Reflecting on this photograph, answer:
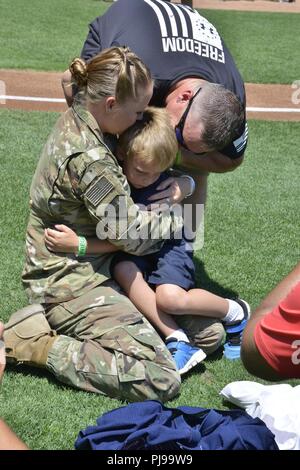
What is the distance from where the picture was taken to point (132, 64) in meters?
3.51

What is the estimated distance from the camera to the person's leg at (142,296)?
151 inches

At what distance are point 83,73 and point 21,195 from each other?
2.21 metres

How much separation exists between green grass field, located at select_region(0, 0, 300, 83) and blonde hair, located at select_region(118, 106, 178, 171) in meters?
7.51

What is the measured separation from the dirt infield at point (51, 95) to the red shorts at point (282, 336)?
260 inches

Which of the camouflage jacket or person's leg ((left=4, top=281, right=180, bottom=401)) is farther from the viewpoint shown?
the camouflage jacket

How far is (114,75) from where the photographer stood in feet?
11.5

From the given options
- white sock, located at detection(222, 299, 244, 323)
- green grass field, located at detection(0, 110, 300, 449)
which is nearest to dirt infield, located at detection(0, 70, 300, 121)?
green grass field, located at detection(0, 110, 300, 449)

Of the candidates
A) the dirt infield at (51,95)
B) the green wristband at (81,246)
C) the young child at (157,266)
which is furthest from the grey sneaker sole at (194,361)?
the dirt infield at (51,95)

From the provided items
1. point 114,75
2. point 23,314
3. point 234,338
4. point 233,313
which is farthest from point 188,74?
point 23,314

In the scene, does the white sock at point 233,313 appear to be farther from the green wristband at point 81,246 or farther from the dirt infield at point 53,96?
the dirt infield at point 53,96

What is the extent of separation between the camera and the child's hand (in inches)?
143

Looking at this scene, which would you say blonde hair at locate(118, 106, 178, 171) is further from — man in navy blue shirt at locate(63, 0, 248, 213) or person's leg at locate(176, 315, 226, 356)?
person's leg at locate(176, 315, 226, 356)

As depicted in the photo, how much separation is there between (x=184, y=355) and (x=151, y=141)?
3.51 ft
